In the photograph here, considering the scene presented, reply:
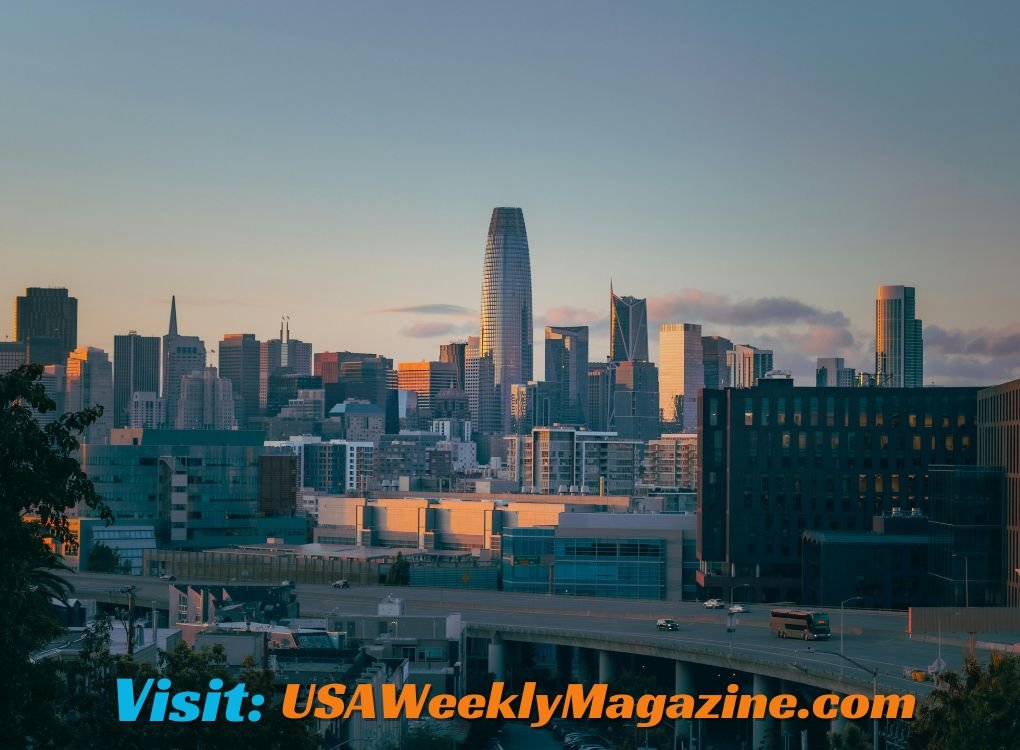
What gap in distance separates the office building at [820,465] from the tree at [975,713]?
109 meters

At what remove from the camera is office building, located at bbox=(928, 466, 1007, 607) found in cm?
14725

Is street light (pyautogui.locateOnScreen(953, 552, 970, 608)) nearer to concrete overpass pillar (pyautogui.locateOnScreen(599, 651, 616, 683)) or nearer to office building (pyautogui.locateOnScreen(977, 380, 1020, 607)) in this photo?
office building (pyautogui.locateOnScreen(977, 380, 1020, 607))

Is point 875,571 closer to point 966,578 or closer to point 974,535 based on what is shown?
point 974,535

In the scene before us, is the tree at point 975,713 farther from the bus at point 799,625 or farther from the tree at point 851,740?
the bus at point 799,625

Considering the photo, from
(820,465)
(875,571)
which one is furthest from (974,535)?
(820,465)

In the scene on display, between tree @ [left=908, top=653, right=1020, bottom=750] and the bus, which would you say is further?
the bus

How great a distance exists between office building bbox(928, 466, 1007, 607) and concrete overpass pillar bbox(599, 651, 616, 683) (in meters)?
35.1

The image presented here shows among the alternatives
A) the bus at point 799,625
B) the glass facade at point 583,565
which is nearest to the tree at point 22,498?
the bus at point 799,625

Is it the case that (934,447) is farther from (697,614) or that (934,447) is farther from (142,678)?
(142,678)

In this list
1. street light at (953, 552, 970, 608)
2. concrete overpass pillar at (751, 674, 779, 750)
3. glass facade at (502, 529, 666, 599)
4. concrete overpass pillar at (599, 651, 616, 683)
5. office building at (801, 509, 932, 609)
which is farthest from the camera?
glass facade at (502, 529, 666, 599)

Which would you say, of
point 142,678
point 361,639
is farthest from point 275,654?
point 142,678

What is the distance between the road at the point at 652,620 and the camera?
368 ft

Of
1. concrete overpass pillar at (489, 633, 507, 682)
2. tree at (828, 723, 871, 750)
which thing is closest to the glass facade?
concrete overpass pillar at (489, 633, 507, 682)

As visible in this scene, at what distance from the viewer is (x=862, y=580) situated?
162 m
